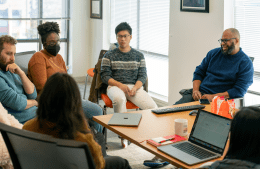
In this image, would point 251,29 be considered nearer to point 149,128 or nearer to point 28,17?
point 149,128

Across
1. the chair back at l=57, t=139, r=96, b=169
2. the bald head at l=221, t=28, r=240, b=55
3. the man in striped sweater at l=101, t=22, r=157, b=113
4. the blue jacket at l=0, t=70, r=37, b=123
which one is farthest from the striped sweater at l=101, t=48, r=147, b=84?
the chair back at l=57, t=139, r=96, b=169

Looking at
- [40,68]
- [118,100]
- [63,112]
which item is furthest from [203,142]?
[40,68]

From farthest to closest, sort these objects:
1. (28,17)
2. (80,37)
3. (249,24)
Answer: (80,37) → (28,17) → (249,24)

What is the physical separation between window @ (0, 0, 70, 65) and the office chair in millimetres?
4944

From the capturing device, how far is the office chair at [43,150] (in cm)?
117

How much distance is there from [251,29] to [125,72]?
4.70ft

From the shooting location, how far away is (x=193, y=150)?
1736mm

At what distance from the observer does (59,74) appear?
4.72 feet

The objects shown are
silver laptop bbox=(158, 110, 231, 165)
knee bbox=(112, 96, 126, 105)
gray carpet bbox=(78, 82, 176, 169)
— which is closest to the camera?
silver laptop bbox=(158, 110, 231, 165)

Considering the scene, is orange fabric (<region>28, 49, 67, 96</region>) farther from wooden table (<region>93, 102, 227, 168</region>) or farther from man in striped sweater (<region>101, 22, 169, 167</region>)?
wooden table (<region>93, 102, 227, 168</region>)

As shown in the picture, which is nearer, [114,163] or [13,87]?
[114,163]

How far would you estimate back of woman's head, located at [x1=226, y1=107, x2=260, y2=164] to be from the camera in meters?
1.22

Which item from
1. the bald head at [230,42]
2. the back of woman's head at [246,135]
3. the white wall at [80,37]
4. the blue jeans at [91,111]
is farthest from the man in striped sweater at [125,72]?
the white wall at [80,37]

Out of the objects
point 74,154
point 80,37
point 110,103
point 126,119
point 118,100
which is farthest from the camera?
point 80,37
